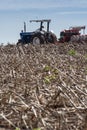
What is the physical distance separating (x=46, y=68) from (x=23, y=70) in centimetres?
70

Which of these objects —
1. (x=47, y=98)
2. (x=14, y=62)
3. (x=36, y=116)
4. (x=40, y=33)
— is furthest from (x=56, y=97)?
(x=40, y=33)

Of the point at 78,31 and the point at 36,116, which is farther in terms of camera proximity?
the point at 78,31

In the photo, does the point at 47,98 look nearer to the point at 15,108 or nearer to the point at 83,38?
the point at 15,108

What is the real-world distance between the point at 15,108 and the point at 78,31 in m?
26.6

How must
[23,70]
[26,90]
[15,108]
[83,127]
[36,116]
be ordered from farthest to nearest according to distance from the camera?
[23,70], [26,90], [15,108], [36,116], [83,127]

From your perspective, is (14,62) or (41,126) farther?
(14,62)

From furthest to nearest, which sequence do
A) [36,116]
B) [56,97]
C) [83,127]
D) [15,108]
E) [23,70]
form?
[23,70] → [56,97] → [15,108] → [36,116] → [83,127]

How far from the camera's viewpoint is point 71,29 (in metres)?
32.6

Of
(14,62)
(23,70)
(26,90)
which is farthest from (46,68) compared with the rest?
(26,90)

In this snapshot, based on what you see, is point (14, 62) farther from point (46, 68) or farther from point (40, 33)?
point (40, 33)

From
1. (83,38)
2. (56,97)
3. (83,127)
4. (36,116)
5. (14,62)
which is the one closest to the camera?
(83,127)

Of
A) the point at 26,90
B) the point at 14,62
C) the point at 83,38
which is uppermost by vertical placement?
the point at 26,90

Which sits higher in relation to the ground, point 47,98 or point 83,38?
point 47,98

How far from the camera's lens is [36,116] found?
5.52m
